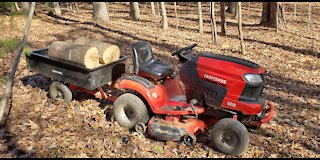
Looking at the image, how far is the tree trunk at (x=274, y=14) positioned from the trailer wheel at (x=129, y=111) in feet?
36.0

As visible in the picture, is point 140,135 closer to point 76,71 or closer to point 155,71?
point 155,71

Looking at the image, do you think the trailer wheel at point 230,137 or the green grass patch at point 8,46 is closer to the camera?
the trailer wheel at point 230,137

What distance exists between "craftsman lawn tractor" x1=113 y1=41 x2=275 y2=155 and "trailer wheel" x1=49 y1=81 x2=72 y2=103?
1.33 meters

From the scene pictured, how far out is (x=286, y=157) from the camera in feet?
15.4

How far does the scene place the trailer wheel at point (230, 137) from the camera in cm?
448

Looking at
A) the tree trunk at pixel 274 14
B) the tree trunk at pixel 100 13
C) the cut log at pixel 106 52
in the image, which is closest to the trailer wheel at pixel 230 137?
the cut log at pixel 106 52

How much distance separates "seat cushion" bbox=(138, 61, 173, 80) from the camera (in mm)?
5238

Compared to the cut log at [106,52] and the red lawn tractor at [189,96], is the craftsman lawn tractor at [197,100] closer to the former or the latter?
the red lawn tractor at [189,96]

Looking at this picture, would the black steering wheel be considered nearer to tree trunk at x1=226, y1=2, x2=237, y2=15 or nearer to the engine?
the engine

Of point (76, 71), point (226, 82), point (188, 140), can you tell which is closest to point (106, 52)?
point (76, 71)

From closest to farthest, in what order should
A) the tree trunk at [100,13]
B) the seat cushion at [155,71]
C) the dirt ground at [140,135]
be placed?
the dirt ground at [140,135] → the seat cushion at [155,71] → the tree trunk at [100,13]

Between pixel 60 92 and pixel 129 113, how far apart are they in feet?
6.01

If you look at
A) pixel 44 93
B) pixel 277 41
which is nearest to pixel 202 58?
pixel 44 93

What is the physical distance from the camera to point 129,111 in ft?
18.0
